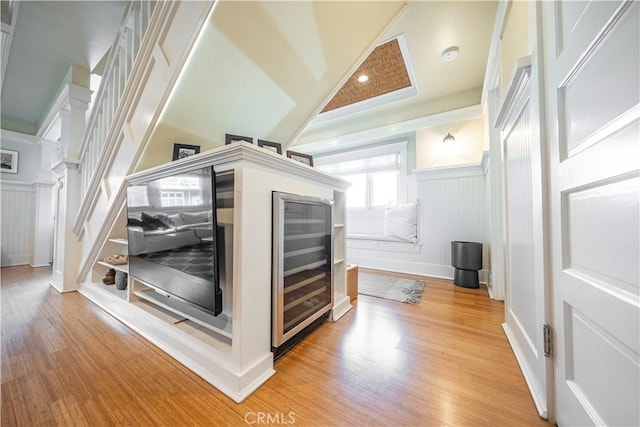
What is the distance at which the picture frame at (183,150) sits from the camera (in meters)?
1.73

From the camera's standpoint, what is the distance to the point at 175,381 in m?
1.16

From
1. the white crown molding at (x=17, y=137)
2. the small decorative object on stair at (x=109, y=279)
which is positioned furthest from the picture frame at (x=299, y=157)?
the white crown molding at (x=17, y=137)

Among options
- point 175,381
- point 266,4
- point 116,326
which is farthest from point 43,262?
point 266,4

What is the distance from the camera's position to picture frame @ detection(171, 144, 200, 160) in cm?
173

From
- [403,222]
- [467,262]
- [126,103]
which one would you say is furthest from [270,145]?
[467,262]

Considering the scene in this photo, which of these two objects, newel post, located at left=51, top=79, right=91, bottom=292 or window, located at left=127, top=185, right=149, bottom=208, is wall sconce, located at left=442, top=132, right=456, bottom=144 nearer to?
window, located at left=127, top=185, right=149, bottom=208

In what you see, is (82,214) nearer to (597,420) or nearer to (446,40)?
(597,420)

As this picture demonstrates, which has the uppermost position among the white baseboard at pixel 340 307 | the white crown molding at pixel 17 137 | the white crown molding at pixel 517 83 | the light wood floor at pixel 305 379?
the white crown molding at pixel 17 137

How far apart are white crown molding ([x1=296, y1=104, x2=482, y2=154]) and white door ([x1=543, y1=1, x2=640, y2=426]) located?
7.54ft

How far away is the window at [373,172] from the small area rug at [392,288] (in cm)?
123

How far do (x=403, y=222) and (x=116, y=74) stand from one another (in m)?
3.51

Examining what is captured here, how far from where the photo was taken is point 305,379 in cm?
116

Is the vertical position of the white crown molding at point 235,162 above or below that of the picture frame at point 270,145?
below

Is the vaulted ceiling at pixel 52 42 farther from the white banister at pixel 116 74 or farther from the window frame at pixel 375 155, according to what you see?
the window frame at pixel 375 155
